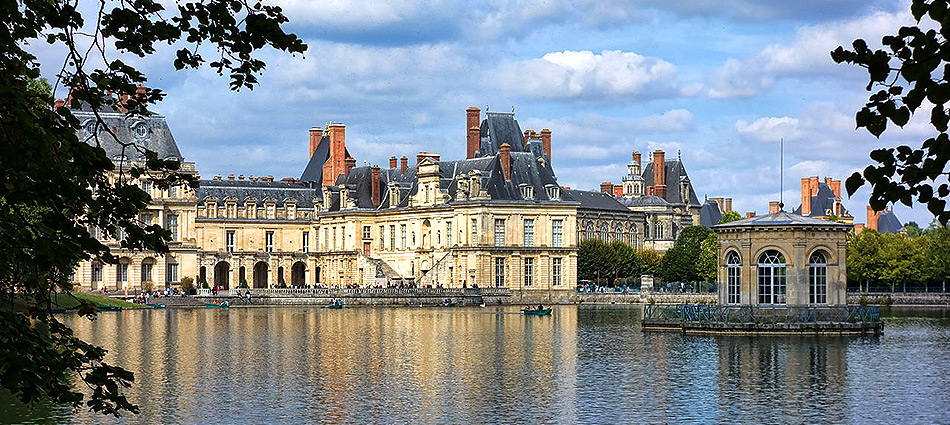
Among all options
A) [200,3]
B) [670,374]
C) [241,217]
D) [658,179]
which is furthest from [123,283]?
[200,3]

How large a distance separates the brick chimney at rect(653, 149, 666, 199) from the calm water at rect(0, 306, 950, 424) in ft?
228

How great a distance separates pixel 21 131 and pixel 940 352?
36.9 meters

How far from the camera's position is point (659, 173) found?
5020 inches

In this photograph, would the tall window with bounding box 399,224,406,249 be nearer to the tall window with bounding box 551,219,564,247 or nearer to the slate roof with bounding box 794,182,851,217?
the tall window with bounding box 551,219,564,247

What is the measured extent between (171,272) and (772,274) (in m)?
59.8

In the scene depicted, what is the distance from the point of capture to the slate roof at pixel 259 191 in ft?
351

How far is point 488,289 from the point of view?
88.8 m

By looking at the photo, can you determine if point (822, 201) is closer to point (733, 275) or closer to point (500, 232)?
point (500, 232)

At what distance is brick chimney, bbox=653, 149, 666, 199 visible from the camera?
126312 millimetres

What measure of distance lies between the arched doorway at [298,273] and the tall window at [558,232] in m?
23.5

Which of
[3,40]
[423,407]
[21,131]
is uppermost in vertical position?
[3,40]

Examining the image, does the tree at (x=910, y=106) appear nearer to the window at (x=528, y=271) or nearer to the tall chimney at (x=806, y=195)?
the window at (x=528, y=271)

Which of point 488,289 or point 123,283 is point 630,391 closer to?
point 488,289

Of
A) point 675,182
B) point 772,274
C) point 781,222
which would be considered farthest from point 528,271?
point 781,222
